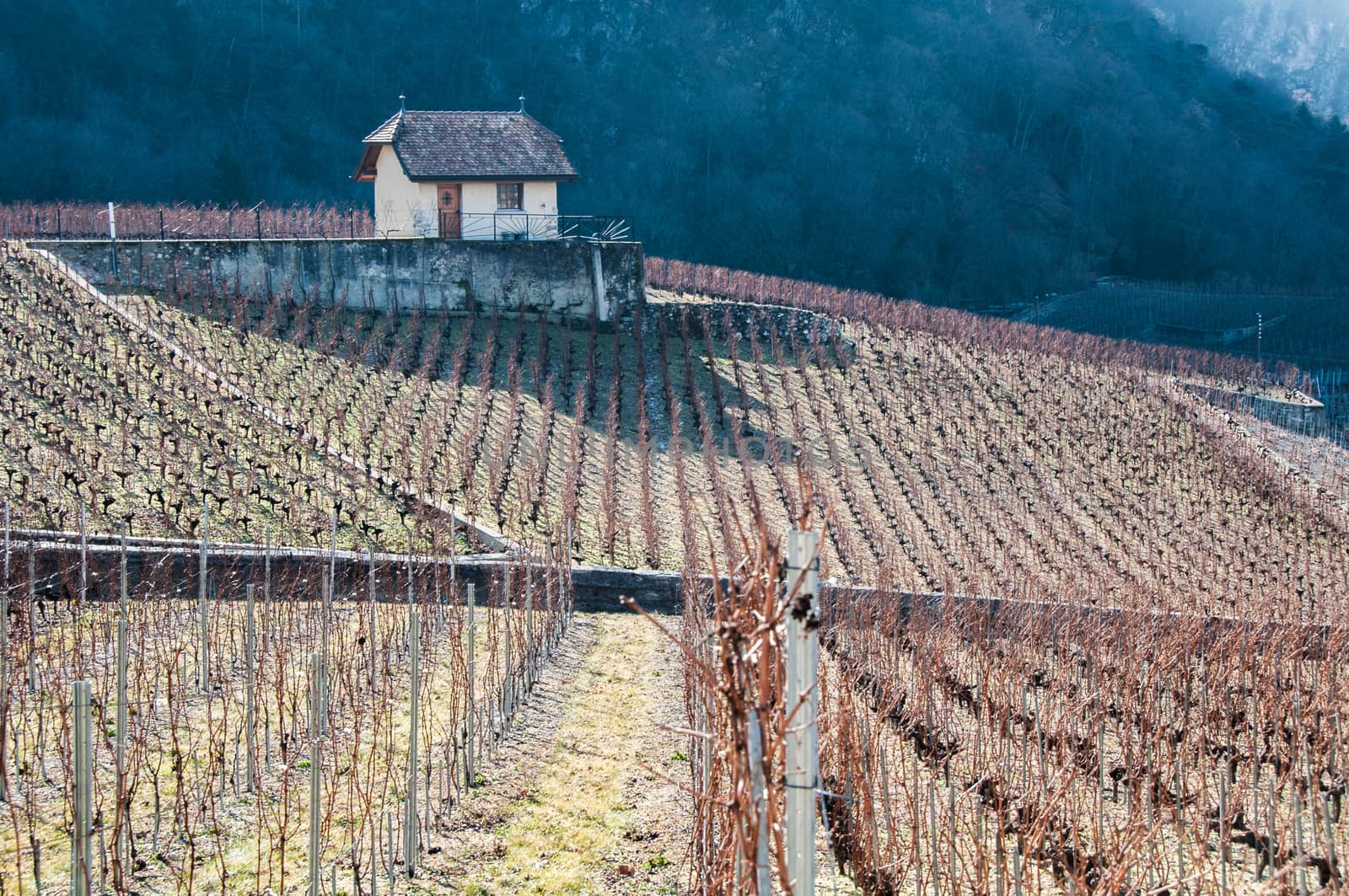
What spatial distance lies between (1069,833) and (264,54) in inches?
2066

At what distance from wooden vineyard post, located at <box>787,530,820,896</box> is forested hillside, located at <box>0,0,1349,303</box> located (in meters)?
46.5

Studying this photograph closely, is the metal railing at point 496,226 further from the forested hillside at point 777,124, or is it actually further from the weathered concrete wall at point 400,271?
the forested hillside at point 777,124

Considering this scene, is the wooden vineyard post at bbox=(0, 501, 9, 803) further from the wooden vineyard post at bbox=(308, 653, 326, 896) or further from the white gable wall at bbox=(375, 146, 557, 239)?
the white gable wall at bbox=(375, 146, 557, 239)

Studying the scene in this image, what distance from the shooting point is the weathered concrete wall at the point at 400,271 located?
2369 cm

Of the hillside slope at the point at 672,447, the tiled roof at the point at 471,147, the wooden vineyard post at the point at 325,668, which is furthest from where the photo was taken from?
the tiled roof at the point at 471,147

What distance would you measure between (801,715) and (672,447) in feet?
56.7

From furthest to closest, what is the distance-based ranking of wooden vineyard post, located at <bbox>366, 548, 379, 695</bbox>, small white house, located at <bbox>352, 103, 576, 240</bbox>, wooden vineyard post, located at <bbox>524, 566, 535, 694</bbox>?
1. small white house, located at <bbox>352, 103, 576, 240</bbox>
2. wooden vineyard post, located at <bbox>524, 566, 535, 694</bbox>
3. wooden vineyard post, located at <bbox>366, 548, 379, 695</bbox>

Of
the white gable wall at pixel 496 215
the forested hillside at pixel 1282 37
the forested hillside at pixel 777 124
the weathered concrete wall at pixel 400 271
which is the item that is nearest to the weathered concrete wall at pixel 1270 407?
the weathered concrete wall at pixel 400 271

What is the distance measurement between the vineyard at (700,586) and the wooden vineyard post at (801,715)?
0.9 inches

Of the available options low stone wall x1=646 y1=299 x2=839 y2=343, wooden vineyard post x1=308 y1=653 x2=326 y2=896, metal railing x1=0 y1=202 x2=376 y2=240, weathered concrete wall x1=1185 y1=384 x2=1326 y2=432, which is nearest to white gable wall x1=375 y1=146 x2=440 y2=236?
metal railing x1=0 y1=202 x2=376 y2=240

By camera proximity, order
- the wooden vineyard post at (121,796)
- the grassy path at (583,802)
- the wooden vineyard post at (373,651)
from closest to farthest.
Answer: the wooden vineyard post at (121,796) → the grassy path at (583,802) → the wooden vineyard post at (373,651)

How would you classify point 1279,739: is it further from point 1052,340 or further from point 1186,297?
point 1186,297

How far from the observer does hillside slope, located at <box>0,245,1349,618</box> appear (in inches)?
613

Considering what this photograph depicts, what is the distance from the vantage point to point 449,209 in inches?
1098
